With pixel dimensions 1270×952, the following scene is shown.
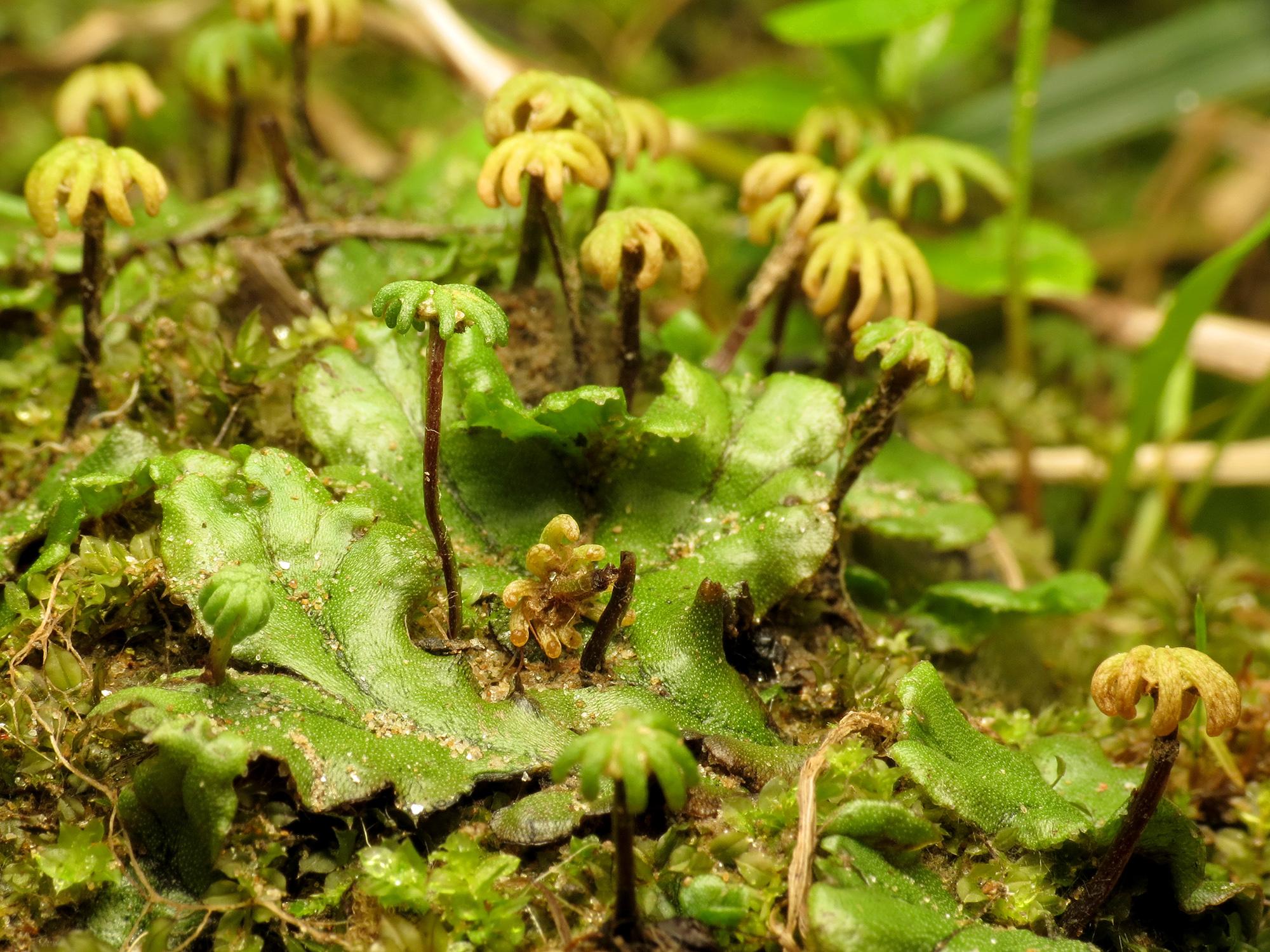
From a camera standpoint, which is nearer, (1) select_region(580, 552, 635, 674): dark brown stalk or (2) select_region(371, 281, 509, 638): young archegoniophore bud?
(2) select_region(371, 281, 509, 638): young archegoniophore bud

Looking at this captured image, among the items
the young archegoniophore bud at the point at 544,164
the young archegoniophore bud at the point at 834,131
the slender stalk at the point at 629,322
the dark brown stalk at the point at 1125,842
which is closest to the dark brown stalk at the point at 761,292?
the slender stalk at the point at 629,322

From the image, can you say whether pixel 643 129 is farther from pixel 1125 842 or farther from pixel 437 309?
pixel 1125 842

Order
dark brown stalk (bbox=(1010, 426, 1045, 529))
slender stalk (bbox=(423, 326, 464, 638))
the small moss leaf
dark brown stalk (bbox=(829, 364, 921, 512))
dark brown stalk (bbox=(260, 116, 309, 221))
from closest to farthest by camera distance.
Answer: slender stalk (bbox=(423, 326, 464, 638)) < dark brown stalk (bbox=(829, 364, 921, 512)) < the small moss leaf < dark brown stalk (bbox=(260, 116, 309, 221)) < dark brown stalk (bbox=(1010, 426, 1045, 529))

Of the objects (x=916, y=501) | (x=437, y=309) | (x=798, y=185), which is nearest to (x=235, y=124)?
(x=798, y=185)

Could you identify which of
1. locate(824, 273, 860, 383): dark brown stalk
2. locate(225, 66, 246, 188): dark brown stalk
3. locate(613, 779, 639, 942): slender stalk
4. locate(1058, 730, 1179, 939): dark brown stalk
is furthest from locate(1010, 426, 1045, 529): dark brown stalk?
locate(225, 66, 246, 188): dark brown stalk

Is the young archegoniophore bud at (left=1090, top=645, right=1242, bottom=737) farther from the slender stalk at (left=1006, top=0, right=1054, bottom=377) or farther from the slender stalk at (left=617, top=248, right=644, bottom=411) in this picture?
the slender stalk at (left=1006, top=0, right=1054, bottom=377)

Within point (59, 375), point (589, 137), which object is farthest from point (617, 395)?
point (59, 375)

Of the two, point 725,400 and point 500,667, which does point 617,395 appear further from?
point 500,667
